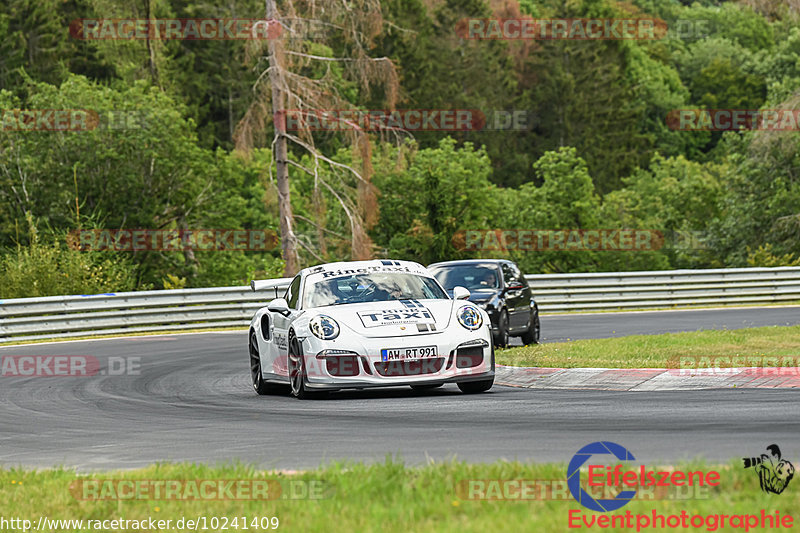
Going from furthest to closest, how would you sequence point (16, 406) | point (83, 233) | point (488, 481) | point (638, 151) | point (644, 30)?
point (644, 30), point (638, 151), point (83, 233), point (16, 406), point (488, 481)

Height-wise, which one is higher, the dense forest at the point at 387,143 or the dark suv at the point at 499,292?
the dense forest at the point at 387,143

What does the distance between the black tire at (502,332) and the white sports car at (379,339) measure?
612cm

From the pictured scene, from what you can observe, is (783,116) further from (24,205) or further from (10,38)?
Answer: (10,38)

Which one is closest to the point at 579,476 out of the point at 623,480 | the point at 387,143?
the point at 623,480

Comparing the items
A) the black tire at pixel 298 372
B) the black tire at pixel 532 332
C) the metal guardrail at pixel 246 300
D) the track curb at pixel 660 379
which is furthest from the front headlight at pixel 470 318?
the metal guardrail at pixel 246 300

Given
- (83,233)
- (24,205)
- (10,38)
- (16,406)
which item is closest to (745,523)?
(16,406)

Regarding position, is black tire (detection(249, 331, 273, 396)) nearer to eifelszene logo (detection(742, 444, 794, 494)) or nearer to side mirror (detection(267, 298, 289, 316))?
side mirror (detection(267, 298, 289, 316))

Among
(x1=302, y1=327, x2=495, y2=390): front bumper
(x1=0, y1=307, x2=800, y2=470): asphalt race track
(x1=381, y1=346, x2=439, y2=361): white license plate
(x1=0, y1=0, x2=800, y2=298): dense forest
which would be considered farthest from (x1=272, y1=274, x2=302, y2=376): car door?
(x1=0, y1=0, x2=800, y2=298): dense forest

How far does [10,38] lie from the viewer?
7181cm

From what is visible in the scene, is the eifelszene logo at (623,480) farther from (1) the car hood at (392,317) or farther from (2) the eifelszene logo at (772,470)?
(1) the car hood at (392,317)

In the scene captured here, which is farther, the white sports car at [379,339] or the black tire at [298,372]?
the black tire at [298,372]

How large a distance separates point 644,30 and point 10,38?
181 ft

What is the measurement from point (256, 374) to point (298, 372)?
5.91 ft

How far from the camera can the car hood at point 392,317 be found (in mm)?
13359
